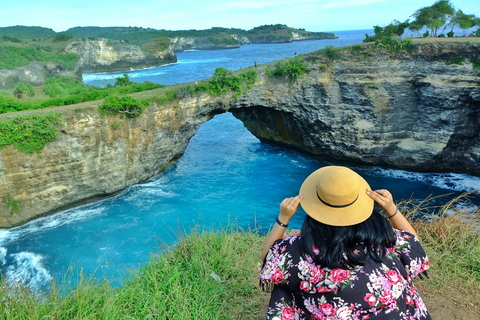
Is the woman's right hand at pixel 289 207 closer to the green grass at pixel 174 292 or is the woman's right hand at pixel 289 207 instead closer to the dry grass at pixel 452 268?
the green grass at pixel 174 292

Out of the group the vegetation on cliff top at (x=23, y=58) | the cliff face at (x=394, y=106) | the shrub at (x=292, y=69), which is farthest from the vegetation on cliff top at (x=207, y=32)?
the cliff face at (x=394, y=106)

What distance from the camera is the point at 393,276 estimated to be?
7.94 ft

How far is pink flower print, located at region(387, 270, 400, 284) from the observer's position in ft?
7.90

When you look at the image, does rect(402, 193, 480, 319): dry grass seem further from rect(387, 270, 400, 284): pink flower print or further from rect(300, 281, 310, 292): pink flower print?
rect(300, 281, 310, 292): pink flower print

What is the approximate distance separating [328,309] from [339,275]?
→ 0.96ft

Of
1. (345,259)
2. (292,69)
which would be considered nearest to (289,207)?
(345,259)

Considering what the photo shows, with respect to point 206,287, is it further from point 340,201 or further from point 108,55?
point 108,55

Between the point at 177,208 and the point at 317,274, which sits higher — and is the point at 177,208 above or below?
below

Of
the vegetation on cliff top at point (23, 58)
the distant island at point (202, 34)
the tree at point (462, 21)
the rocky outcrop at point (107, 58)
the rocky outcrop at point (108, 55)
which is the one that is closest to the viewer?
the tree at point (462, 21)

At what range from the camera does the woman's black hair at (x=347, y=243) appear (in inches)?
91.8

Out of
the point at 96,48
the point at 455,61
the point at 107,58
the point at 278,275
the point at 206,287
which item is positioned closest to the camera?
the point at 278,275

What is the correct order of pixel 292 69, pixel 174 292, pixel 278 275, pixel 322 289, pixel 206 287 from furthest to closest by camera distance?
pixel 292 69 < pixel 206 287 < pixel 174 292 < pixel 278 275 < pixel 322 289

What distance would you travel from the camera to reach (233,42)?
10825 cm

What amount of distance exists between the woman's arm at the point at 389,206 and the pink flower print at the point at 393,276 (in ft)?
1.66
